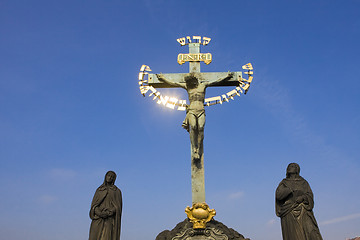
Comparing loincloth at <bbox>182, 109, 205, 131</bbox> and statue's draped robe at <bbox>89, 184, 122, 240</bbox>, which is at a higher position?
loincloth at <bbox>182, 109, 205, 131</bbox>

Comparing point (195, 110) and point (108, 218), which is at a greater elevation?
point (195, 110)

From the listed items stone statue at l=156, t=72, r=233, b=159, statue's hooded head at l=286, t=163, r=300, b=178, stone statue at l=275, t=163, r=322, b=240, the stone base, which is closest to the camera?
stone statue at l=275, t=163, r=322, b=240

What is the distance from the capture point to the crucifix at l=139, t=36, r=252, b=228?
34.7 ft

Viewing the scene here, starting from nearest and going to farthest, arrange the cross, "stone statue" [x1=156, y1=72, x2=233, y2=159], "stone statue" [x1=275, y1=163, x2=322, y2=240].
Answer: "stone statue" [x1=275, y1=163, x2=322, y2=240]
the cross
"stone statue" [x1=156, y1=72, x2=233, y2=159]

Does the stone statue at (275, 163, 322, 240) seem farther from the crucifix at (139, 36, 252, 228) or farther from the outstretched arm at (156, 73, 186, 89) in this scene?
the outstretched arm at (156, 73, 186, 89)

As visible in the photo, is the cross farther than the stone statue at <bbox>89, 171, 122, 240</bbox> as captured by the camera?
Yes

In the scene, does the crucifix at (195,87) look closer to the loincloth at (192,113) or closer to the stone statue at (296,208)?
the loincloth at (192,113)

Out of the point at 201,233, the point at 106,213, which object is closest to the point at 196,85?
the point at 201,233

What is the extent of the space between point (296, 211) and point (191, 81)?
14.9 ft

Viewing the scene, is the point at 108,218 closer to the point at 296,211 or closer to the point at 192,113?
the point at 192,113

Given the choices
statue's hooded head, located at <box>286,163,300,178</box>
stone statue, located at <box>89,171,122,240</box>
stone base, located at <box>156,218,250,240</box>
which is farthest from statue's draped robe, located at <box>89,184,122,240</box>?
statue's hooded head, located at <box>286,163,300,178</box>

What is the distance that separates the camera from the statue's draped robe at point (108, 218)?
8.66 meters

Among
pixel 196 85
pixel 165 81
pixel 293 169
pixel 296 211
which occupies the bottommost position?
pixel 296 211

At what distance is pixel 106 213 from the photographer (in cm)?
877
